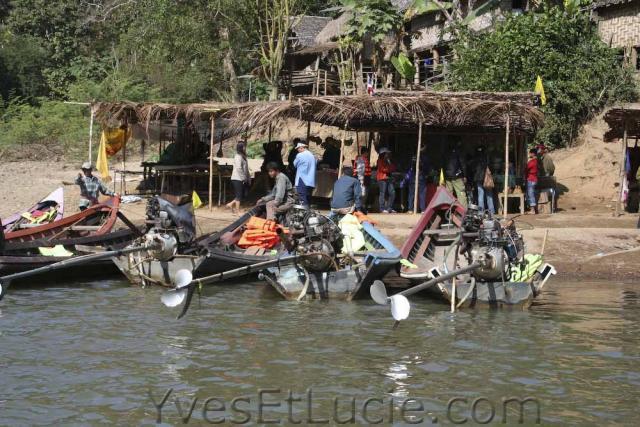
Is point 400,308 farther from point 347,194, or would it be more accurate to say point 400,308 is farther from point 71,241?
point 71,241

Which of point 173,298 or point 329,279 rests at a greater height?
point 329,279

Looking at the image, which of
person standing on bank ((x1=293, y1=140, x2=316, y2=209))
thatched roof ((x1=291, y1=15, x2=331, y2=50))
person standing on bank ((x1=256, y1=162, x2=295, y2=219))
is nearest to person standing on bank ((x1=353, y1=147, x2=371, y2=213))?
person standing on bank ((x1=293, y1=140, x2=316, y2=209))

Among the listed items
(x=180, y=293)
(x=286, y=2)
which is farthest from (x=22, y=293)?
(x=286, y=2)

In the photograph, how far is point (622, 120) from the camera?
18438 mm

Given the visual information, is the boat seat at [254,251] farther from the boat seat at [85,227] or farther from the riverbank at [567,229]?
the riverbank at [567,229]

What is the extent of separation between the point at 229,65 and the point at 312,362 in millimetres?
27952

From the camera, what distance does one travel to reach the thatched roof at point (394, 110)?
1817cm

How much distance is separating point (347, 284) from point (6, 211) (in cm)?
1117

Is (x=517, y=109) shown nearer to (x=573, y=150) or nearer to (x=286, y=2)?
(x=573, y=150)

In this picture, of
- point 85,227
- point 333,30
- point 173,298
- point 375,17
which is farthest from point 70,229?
point 333,30

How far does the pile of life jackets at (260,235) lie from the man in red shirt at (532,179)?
698 centimetres

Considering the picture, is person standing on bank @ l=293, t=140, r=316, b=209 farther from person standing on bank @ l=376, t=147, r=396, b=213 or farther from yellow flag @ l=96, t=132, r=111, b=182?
yellow flag @ l=96, t=132, r=111, b=182

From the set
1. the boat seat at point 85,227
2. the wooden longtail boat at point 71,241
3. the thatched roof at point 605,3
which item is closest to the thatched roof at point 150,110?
the wooden longtail boat at point 71,241

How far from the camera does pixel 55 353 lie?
33.3ft
